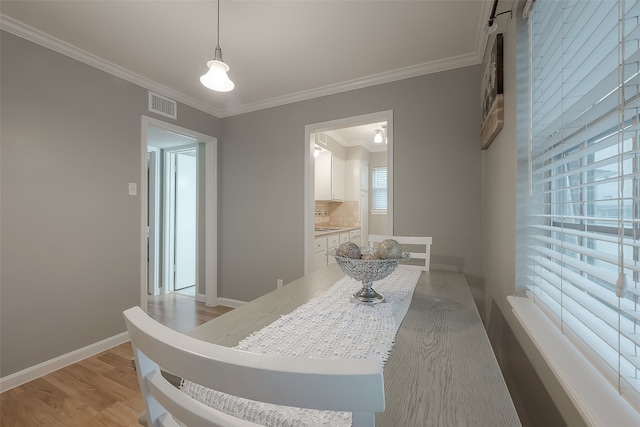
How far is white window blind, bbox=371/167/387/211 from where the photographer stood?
5.25 metres

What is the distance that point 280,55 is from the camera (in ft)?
7.15

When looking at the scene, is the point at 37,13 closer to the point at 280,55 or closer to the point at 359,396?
the point at 280,55

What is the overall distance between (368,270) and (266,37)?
73.6 inches

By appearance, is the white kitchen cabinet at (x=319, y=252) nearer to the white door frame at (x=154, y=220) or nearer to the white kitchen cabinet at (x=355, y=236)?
the white kitchen cabinet at (x=355, y=236)

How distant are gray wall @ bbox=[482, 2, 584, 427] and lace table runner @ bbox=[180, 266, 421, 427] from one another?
47 centimetres

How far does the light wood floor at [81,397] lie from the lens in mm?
1521

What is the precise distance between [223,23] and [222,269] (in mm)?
2586

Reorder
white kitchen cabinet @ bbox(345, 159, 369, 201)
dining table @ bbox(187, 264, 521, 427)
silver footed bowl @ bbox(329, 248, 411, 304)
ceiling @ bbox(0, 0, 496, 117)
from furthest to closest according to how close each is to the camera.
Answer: white kitchen cabinet @ bbox(345, 159, 369, 201)
ceiling @ bbox(0, 0, 496, 117)
silver footed bowl @ bbox(329, 248, 411, 304)
dining table @ bbox(187, 264, 521, 427)

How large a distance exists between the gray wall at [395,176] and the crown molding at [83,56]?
2.34 ft

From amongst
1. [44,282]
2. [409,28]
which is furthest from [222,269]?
[409,28]

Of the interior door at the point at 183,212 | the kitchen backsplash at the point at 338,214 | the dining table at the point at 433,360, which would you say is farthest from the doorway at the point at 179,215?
the dining table at the point at 433,360

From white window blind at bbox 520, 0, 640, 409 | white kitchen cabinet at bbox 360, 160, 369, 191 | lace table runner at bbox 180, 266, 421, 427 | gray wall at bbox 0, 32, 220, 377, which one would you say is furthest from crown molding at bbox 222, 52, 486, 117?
white kitchen cabinet at bbox 360, 160, 369, 191

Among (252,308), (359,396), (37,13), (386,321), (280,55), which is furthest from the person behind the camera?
(280,55)

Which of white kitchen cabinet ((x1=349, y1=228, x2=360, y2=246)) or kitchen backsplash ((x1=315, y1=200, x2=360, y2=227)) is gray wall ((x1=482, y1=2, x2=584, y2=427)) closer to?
white kitchen cabinet ((x1=349, y1=228, x2=360, y2=246))
